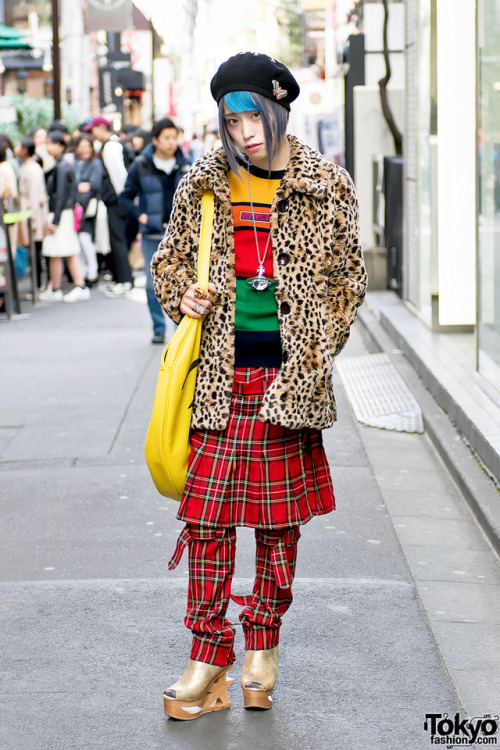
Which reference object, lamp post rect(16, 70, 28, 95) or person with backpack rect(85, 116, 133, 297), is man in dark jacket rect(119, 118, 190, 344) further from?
lamp post rect(16, 70, 28, 95)

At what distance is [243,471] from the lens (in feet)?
11.6

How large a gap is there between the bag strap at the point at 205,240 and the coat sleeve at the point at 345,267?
0.36m

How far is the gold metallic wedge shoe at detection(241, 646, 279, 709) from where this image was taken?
3.59 meters

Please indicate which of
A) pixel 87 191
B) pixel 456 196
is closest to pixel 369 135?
pixel 87 191

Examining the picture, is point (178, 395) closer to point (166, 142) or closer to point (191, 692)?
point (191, 692)

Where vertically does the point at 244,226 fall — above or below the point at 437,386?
above

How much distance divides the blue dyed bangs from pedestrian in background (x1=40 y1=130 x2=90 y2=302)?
11527mm

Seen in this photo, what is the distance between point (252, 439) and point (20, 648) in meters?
1.17

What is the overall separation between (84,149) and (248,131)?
1267cm

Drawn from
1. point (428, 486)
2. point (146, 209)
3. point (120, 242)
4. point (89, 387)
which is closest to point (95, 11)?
point (120, 242)

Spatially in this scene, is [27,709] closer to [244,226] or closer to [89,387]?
[244,226]

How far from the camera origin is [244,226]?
3502mm

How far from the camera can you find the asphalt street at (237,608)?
353 cm

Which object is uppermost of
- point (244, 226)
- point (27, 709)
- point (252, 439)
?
point (244, 226)
